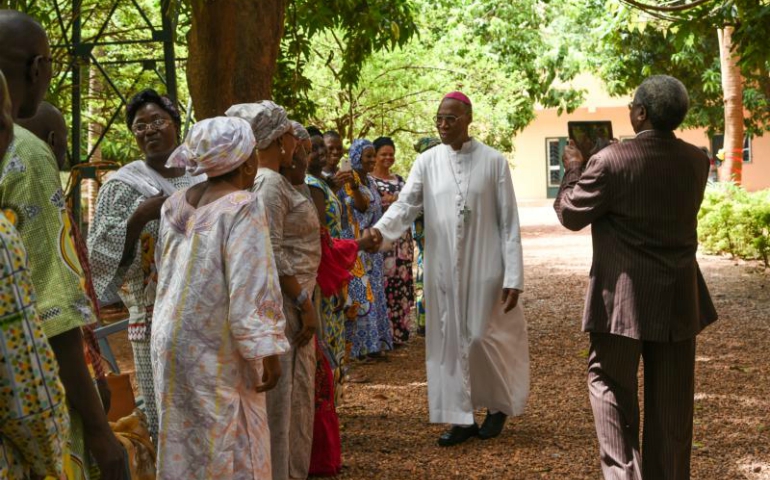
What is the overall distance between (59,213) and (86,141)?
51.3 feet

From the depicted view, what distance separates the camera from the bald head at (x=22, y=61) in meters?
2.67

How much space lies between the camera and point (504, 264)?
20.7 feet

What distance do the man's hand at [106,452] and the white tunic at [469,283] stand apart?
3843 mm

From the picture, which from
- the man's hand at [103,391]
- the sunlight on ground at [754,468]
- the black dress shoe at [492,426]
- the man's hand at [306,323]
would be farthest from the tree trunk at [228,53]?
the man's hand at [103,391]

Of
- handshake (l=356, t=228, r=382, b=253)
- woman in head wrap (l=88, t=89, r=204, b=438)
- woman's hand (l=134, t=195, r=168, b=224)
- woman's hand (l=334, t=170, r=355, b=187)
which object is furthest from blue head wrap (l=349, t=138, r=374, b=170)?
woman's hand (l=134, t=195, r=168, b=224)

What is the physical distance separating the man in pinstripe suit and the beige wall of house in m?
37.2

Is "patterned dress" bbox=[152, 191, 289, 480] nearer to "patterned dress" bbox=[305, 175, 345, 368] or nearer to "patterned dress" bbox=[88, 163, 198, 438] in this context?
"patterned dress" bbox=[88, 163, 198, 438]

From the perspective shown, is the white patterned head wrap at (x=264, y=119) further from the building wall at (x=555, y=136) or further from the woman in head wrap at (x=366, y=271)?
the building wall at (x=555, y=136)

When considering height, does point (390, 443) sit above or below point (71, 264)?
below

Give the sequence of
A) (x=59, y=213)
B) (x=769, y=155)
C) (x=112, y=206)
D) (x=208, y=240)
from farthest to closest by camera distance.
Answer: (x=769, y=155)
(x=112, y=206)
(x=208, y=240)
(x=59, y=213)

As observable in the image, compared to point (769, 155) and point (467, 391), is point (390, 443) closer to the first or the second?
point (467, 391)

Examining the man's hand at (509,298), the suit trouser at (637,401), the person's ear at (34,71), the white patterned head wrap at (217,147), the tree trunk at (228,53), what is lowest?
the suit trouser at (637,401)

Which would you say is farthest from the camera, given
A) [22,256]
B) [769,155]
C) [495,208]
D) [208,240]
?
[769,155]

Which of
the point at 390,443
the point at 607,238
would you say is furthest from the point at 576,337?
the point at 607,238
